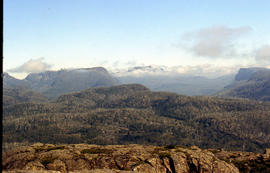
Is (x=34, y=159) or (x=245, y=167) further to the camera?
(x=245, y=167)

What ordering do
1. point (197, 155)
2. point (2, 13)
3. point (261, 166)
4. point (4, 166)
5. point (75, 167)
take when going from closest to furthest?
point (2, 13) → point (75, 167) → point (4, 166) → point (197, 155) → point (261, 166)

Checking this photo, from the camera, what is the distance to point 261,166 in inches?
3258

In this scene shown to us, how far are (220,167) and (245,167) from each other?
34.6 meters

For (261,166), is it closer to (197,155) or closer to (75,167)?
(197,155)

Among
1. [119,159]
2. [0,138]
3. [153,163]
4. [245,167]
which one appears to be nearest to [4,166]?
[119,159]

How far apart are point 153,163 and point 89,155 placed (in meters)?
16.9

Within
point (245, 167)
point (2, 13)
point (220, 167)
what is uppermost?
point (2, 13)

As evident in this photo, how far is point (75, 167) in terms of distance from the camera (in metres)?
50.1

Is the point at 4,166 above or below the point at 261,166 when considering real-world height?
above

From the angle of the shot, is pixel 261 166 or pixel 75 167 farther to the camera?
pixel 261 166

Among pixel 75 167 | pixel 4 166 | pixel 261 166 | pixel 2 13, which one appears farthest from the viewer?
pixel 261 166

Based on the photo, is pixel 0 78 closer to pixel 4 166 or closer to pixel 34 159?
pixel 34 159

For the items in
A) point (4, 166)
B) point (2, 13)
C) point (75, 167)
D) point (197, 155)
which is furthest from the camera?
point (197, 155)

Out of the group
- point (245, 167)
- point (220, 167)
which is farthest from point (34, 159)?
point (245, 167)
